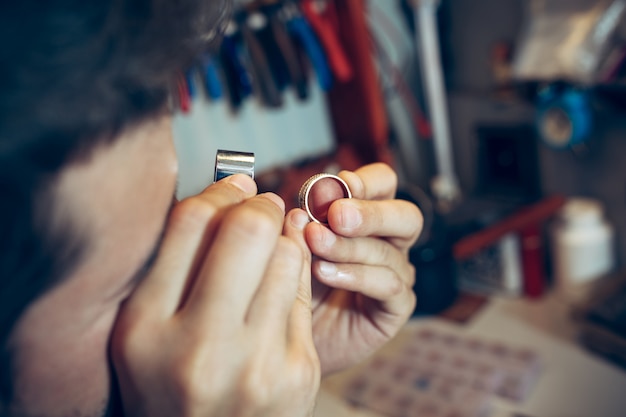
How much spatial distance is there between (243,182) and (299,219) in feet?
0.22

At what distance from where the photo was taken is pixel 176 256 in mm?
389

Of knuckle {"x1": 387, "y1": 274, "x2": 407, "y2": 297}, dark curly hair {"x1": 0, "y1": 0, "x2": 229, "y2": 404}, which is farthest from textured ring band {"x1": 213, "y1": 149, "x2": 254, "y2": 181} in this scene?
knuckle {"x1": 387, "y1": 274, "x2": 407, "y2": 297}

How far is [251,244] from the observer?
379mm

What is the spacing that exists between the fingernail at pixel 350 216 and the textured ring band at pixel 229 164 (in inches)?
4.3

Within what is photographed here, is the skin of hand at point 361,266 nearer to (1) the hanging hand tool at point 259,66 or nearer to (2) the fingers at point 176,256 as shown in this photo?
(2) the fingers at point 176,256

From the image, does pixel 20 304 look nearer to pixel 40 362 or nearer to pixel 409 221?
pixel 40 362

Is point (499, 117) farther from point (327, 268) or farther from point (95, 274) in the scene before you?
point (95, 274)

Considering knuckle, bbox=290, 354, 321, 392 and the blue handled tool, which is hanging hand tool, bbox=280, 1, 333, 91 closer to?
the blue handled tool

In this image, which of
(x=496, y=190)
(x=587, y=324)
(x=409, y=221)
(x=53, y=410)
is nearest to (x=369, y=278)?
(x=409, y=221)

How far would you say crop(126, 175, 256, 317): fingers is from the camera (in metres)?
0.38

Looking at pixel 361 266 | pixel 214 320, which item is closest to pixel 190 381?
pixel 214 320

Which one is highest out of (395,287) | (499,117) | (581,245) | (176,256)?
(176,256)

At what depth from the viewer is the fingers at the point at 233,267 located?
1.22 ft

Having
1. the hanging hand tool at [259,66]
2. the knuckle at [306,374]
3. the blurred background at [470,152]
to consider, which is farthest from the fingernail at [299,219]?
the hanging hand tool at [259,66]
